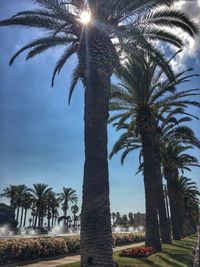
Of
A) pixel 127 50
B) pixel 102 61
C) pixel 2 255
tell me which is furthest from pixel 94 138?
pixel 2 255

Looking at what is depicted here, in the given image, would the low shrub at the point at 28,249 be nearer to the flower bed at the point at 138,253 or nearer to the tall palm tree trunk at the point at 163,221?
the flower bed at the point at 138,253

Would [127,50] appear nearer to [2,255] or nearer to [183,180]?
[2,255]

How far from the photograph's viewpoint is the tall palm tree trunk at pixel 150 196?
20.7 meters

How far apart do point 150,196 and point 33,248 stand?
8.17 metres

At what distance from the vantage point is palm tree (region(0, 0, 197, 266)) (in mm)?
10102

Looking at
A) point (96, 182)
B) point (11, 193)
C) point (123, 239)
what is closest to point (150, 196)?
point (96, 182)

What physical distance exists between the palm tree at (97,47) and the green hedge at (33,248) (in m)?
6.00

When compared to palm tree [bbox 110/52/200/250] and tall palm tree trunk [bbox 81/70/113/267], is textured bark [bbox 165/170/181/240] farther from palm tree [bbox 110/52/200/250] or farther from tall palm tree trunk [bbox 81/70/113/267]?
tall palm tree trunk [bbox 81/70/113/267]

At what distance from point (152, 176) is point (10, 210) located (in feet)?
123

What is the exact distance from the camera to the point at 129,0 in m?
12.7

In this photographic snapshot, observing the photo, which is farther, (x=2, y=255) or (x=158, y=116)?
(x=158, y=116)

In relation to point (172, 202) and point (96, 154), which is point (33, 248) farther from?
point (172, 202)

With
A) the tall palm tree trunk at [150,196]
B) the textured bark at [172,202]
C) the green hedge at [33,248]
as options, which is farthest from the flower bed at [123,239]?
the green hedge at [33,248]

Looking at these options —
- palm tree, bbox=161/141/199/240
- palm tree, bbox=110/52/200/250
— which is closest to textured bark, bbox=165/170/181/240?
palm tree, bbox=161/141/199/240
